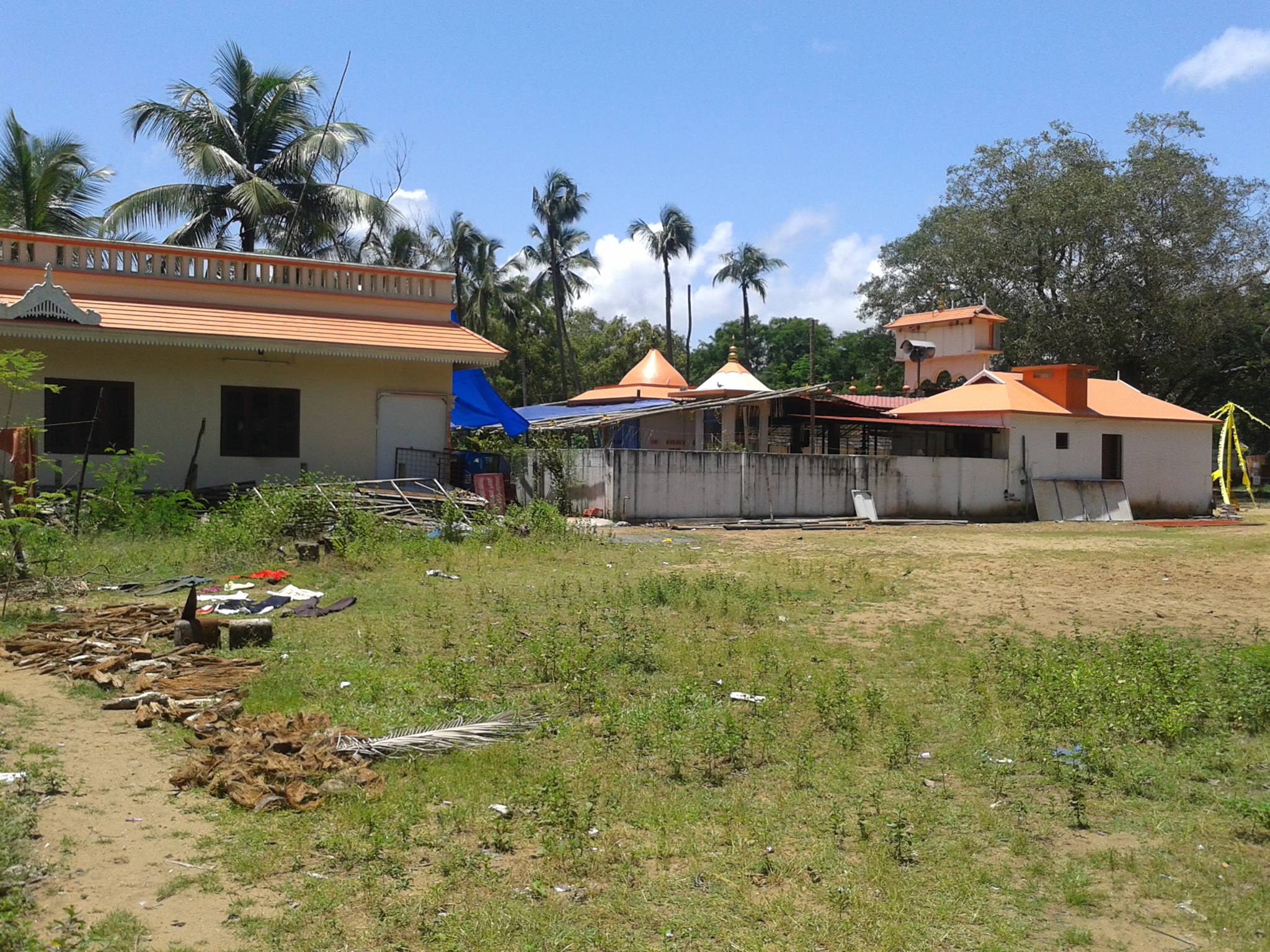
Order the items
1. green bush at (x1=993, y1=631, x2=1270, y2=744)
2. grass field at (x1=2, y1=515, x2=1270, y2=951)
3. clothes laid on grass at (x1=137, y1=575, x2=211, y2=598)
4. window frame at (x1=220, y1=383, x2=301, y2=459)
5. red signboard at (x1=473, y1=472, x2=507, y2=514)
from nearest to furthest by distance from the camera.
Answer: grass field at (x1=2, y1=515, x2=1270, y2=951), green bush at (x1=993, y1=631, x2=1270, y2=744), clothes laid on grass at (x1=137, y1=575, x2=211, y2=598), window frame at (x1=220, y1=383, x2=301, y2=459), red signboard at (x1=473, y1=472, x2=507, y2=514)

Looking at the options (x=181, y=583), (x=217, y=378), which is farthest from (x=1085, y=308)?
(x=181, y=583)

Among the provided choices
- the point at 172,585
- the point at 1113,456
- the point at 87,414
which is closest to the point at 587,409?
the point at 1113,456

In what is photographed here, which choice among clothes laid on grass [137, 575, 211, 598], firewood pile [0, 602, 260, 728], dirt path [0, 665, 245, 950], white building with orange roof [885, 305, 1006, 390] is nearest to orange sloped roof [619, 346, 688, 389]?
white building with orange roof [885, 305, 1006, 390]

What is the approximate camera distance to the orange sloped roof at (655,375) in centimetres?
3694

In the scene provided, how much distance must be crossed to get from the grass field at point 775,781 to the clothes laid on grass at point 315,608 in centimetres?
19

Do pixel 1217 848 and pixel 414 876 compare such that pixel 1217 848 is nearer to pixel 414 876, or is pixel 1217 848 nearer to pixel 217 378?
pixel 414 876

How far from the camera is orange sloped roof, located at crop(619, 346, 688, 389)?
36.9m

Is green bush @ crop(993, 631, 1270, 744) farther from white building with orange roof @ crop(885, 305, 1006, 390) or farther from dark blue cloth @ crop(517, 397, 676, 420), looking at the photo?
white building with orange roof @ crop(885, 305, 1006, 390)

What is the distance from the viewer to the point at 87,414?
17.9 metres

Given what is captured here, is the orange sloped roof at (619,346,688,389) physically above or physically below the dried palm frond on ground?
above

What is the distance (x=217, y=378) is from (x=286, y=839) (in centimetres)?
1516

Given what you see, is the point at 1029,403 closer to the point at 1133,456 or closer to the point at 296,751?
the point at 1133,456

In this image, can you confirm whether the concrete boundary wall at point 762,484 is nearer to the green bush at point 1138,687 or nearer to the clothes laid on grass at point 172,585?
the clothes laid on grass at point 172,585

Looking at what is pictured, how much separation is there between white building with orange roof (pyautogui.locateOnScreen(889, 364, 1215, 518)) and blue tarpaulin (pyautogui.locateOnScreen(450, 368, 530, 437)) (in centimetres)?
1268
